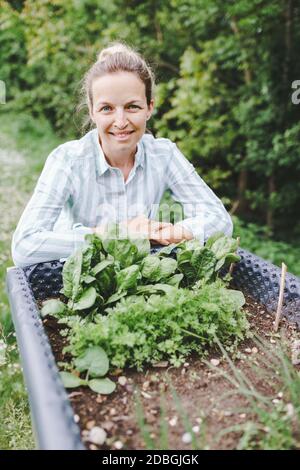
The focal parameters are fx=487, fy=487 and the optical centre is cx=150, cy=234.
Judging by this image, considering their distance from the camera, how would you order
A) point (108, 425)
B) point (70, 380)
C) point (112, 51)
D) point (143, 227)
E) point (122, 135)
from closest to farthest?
point (108, 425) → point (70, 380) → point (143, 227) → point (122, 135) → point (112, 51)

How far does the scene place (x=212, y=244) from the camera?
1882 mm

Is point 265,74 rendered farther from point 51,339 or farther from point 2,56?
point 2,56

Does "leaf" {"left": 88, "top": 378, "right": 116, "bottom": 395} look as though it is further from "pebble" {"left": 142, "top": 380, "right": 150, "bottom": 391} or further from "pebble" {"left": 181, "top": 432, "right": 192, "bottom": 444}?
"pebble" {"left": 181, "top": 432, "right": 192, "bottom": 444}

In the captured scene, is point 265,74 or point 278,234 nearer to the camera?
point 265,74

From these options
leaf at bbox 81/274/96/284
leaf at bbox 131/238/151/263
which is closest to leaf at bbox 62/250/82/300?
leaf at bbox 81/274/96/284

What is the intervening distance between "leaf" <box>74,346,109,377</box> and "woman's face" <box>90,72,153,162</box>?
1.02m

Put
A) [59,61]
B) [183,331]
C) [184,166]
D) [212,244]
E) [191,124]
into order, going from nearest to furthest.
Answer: [183,331], [212,244], [184,166], [191,124], [59,61]

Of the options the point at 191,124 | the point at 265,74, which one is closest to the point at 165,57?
the point at 191,124

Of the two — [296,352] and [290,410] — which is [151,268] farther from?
[290,410]

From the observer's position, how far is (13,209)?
5.25 meters

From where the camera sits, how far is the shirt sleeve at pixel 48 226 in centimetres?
187

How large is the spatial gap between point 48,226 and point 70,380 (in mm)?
840

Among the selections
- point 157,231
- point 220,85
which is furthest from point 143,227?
point 220,85

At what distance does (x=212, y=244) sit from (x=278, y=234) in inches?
154
